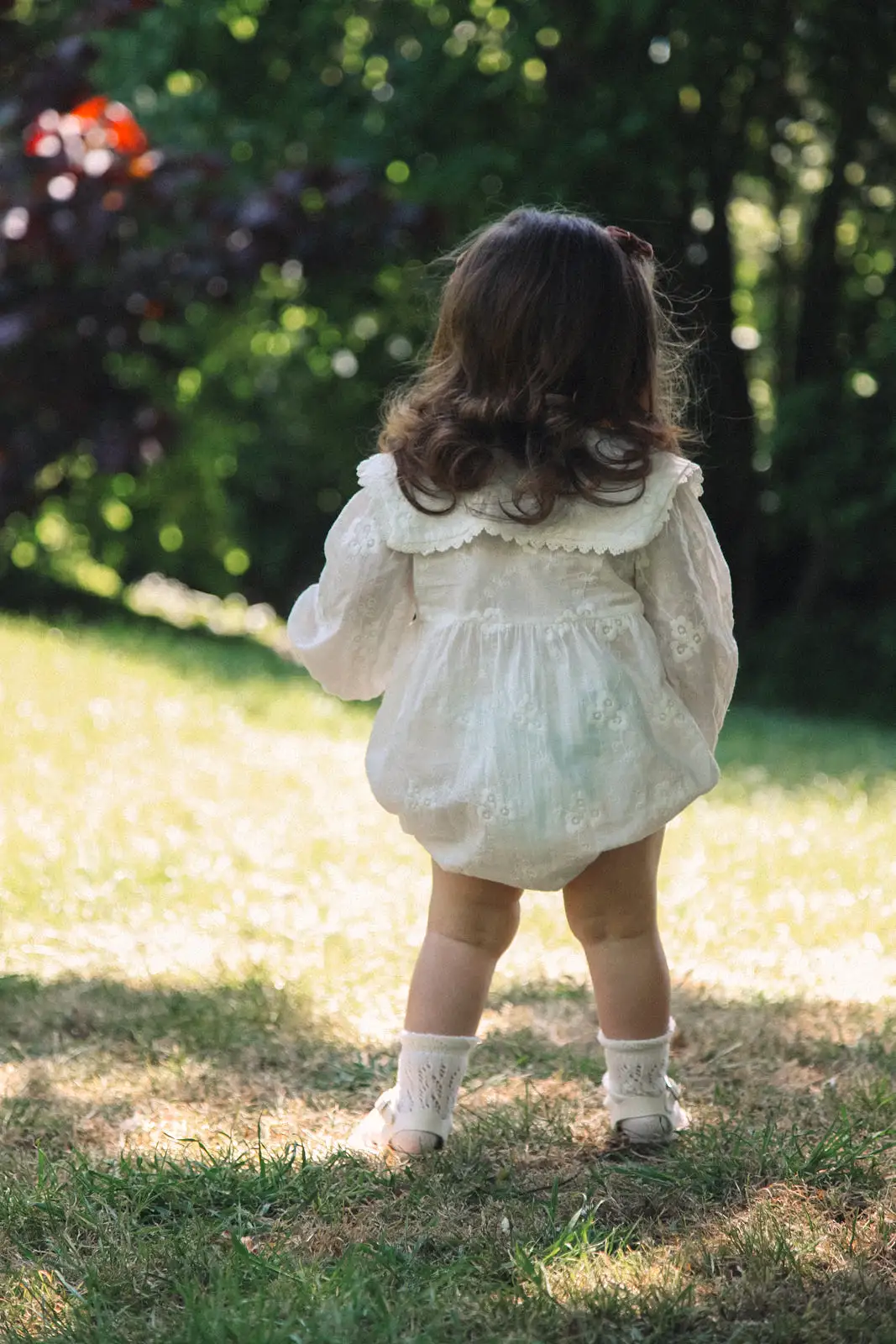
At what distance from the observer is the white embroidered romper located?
247 cm

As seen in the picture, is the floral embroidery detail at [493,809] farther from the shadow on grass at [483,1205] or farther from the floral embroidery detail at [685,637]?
the shadow on grass at [483,1205]

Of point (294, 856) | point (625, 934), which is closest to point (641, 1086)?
point (625, 934)

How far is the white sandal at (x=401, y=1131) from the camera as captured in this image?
258cm

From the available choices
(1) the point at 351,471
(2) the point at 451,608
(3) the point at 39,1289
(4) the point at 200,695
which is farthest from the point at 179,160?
(3) the point at 39,1289

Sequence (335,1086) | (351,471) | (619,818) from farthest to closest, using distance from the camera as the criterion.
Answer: (351,471), (335,1086), (619,818)

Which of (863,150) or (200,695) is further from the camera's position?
(863,150)

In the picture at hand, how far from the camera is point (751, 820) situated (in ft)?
17.6

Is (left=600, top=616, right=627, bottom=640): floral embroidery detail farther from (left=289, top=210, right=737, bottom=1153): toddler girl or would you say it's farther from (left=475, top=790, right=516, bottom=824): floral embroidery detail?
(left=475, top=790, right=516, bottom=824): floral embroidery detail

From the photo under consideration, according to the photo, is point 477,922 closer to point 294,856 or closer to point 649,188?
point 294,856

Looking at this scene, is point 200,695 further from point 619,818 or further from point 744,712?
point 619,818

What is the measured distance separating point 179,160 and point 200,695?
10.2 ft

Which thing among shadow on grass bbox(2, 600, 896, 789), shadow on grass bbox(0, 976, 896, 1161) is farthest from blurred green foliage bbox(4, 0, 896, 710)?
shadow on grass bbox(0, 976, 896, 1161)

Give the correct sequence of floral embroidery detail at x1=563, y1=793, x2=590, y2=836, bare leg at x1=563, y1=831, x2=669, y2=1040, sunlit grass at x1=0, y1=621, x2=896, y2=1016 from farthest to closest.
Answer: sunlit grass at x1=0, y1=621, x2=896, y2=1016 < bare leg at x1=563, y1=831, x2=669, y2=1040 < floral embroidery detail at x1=563, y1=793, x2=590, y2=836

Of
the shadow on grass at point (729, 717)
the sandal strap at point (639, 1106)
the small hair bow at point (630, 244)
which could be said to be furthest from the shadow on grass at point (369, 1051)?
the shadow on grass at point (729, 717)
